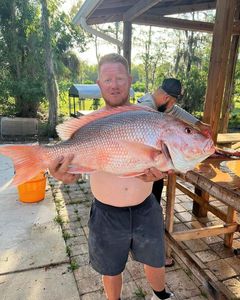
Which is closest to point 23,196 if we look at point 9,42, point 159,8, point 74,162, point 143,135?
point 74,162

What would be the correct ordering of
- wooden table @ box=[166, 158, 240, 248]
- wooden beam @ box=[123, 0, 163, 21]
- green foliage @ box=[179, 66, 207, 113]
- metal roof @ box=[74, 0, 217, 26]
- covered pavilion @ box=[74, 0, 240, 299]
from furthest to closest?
green foliage @ box=[179, 66, 207, 113], metal roof @ box=[74, 0, 217, 26], wooden beam @ box=[123, 0, 163, 21], covered pavilion @ box=[74, 0, 240, 299], wooden table @ box=[166, 158, 240, 248]

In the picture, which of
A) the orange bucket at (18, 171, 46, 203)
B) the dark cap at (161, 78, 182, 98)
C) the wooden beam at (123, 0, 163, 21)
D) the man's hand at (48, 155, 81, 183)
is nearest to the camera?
the man's hand at (48, 155, 81, 183)

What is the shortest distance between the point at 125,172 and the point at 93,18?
456 centimetres

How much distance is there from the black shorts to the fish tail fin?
0.58 meters

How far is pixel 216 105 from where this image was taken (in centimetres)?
309

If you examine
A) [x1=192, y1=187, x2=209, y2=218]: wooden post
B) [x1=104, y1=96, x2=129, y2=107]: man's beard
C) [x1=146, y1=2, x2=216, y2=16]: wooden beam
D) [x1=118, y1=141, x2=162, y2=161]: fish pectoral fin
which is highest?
[x1=146, y1=2, x2=216, y2=16]: wooden beam

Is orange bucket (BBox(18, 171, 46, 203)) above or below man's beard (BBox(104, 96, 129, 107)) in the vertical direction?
below

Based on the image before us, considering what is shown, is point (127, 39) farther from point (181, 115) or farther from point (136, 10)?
point (181, 115)

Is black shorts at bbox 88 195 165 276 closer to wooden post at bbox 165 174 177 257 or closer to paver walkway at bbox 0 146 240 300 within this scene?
paver walkway at bbox 0 146 240 300

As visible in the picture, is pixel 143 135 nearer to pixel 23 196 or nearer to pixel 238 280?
pixel 238 280

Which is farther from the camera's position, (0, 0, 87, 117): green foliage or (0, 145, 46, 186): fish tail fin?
(0, 0, 87, 117): green foliage

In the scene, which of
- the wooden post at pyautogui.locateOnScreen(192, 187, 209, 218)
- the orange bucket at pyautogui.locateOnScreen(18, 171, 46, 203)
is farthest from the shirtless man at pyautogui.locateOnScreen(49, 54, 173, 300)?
the orange bucket at pyautogui.locateOnScreen(18, 171, 46, 203)

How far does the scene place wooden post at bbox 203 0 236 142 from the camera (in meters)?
2.81

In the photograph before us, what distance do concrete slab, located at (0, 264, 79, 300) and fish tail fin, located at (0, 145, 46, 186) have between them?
1451mm
